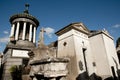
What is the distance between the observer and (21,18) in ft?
60.7

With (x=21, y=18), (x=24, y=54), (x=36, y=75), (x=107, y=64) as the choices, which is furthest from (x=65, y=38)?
(x=21, y=18)

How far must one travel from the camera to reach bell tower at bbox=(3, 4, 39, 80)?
13.7 meters

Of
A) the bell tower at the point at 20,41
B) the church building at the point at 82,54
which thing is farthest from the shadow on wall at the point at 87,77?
the bell tower at the point at 20,41

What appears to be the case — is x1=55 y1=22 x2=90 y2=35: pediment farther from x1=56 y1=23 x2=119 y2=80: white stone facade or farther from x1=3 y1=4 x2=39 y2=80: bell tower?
x1=3 y1=4 x2=39 y2=80: bell tower

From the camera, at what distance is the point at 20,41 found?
57.8 feet

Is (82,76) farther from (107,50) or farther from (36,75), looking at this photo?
(36,75)

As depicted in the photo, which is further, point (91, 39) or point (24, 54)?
point (24, 54)

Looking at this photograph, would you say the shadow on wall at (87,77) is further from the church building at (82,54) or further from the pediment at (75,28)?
the pediment at (75,28)

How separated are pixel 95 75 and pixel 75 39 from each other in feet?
15.4

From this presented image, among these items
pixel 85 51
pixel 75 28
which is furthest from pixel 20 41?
pixel 85 51

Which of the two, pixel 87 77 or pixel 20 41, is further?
pixel 20 41

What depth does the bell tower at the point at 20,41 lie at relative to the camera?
13.7m

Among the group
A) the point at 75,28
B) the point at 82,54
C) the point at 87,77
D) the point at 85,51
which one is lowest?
the point at 87,77

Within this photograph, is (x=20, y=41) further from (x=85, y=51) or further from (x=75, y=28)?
(x=85, y=51)
